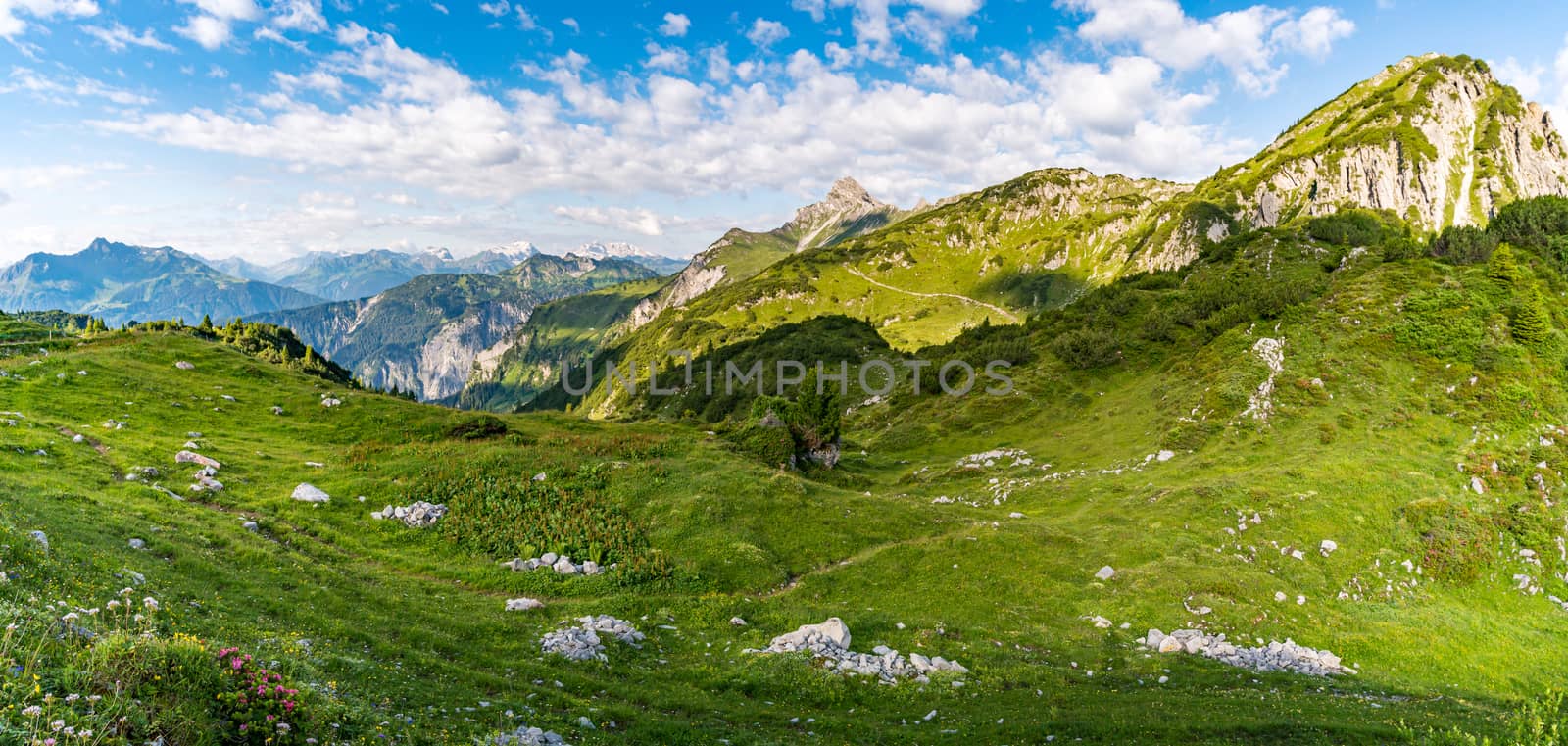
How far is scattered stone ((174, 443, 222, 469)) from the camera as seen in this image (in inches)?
1287

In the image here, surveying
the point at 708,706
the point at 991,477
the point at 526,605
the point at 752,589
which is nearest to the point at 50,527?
the point at 526,605

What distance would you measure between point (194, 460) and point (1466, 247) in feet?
356

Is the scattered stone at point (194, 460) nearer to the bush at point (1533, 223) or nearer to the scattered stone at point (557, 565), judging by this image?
the scattered stone at point (557, 565)

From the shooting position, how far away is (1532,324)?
161 feet

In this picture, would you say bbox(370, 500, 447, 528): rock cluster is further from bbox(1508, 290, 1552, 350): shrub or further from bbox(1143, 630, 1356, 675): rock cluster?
bbox(1508, 290, 1552, 350): shrub

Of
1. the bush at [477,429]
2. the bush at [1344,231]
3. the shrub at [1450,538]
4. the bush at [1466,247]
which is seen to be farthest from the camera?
the bush at [1344,231]

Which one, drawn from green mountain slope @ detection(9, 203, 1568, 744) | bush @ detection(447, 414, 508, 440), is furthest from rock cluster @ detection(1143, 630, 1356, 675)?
bush @ detection(447, 414, 508, 440)

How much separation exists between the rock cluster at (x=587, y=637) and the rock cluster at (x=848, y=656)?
5.03m

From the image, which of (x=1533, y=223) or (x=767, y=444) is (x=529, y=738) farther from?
(x=1533, y=223)

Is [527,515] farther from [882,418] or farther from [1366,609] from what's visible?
[882,418]

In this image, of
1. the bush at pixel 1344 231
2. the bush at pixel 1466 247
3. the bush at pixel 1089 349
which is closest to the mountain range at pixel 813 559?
the bush at pixel 1466 247

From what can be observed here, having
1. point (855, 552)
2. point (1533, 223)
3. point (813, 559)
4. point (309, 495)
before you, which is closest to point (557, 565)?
point (813, 559)

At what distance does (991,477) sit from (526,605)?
5107 cm

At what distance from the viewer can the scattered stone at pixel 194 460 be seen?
32.7 meters
